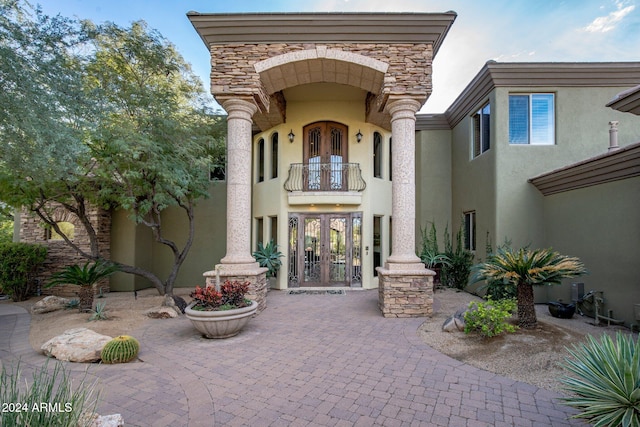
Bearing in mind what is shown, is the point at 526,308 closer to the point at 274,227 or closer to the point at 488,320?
the point at 488,320

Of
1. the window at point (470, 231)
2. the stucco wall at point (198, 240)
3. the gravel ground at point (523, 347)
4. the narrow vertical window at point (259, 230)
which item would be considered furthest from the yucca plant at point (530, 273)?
the stucco wall at point (198, 240)

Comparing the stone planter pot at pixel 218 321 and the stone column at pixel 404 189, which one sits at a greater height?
the stone column at pixel 404 189

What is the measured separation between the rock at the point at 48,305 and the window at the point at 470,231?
1148cm

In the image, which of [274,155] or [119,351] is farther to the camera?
[274,155]

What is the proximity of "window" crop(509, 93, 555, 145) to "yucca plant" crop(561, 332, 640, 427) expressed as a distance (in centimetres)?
691

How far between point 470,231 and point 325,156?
5.25 metres

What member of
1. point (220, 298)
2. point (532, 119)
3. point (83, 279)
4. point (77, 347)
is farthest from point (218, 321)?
point (532, 119)

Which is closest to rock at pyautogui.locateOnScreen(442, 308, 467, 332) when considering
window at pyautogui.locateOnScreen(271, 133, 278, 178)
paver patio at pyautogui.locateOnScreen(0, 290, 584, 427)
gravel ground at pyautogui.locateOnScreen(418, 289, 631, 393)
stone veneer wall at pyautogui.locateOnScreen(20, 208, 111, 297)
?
gravel ground at pyautogui.locateOnScreen(418, 289, 631, 393)

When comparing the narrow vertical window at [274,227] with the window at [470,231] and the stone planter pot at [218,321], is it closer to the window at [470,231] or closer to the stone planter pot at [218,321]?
the stone planter pot at [218,321]

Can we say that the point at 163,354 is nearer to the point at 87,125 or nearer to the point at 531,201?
the point at 87,125

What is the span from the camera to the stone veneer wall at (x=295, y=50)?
6781mm

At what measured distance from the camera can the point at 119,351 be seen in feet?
14.4

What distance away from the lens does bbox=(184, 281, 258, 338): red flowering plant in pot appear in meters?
5.13

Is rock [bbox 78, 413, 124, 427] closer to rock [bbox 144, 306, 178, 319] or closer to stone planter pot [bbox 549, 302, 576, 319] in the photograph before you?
rock [bbox 144, 306, 178, 319]
